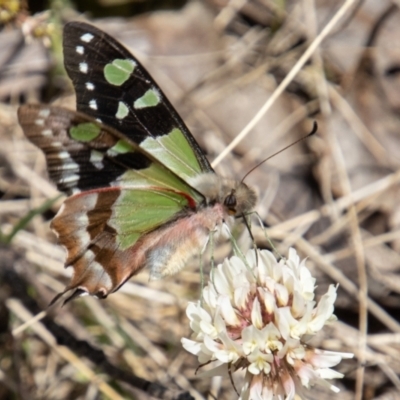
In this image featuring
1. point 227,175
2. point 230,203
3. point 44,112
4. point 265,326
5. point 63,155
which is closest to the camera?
point 265,326

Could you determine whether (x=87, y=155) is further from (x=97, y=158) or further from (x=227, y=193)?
(x=227, y=193)

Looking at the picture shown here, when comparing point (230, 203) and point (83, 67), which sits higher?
point (83, 67)

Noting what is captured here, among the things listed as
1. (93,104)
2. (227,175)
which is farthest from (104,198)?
(227,175)

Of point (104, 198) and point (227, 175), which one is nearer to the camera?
point (104, 198)

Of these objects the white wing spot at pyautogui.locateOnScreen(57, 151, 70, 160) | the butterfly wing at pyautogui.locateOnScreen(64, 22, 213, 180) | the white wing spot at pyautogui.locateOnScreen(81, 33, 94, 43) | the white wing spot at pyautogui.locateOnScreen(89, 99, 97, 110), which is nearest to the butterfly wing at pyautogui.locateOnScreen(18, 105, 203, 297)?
the white wing spot at pyautogui.locateOnScreen(57, 151, 70, 160)

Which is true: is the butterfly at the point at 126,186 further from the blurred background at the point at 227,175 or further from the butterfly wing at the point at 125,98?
the blurred background at the point at 227,175

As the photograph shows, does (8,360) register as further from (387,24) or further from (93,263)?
(387,24)

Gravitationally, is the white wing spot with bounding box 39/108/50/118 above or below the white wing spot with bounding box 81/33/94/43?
below

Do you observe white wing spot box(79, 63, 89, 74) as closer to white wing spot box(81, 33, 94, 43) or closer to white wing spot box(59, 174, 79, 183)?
white wing spot box(81, 33, 94, 43)
